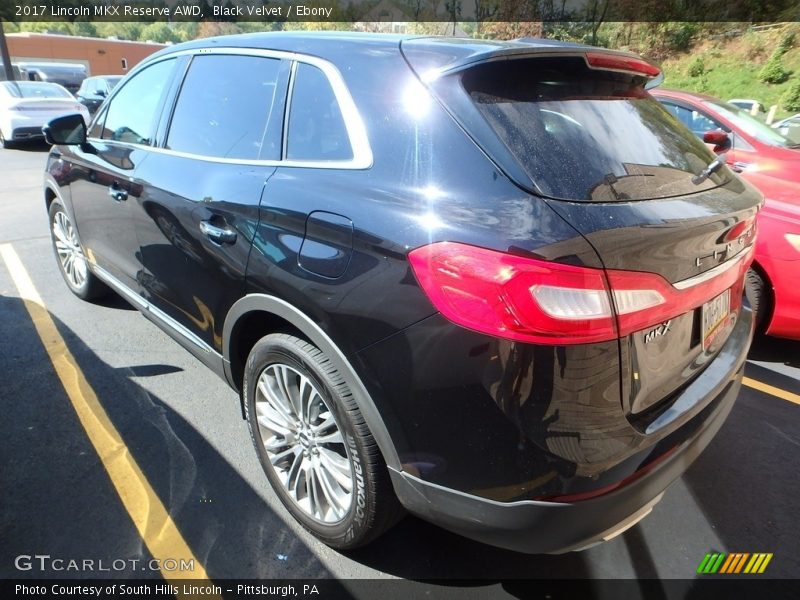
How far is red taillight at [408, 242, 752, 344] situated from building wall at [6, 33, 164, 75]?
137 ft

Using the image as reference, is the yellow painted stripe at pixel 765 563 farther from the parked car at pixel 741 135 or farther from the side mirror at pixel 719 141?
the parked car at pixel 741 135

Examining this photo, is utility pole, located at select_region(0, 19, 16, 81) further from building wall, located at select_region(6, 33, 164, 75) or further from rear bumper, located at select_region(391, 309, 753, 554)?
rear bumper, located at select_region(391, 309, 753, 554)

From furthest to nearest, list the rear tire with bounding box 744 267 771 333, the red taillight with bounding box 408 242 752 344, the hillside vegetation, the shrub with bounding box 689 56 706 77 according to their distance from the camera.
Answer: the shrub with bounding box 689 56 706 77, the hillside vegetation, the rear tire with bounding box 744 267 771 333, the red taillight with bounding box 408 242 752 344

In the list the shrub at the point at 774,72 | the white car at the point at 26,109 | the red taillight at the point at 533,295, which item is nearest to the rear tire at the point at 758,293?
the red taillight at the point at 533,295

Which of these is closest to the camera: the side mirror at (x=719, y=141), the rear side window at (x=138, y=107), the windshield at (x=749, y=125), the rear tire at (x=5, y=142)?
the rear side window at (x=138, y=107)

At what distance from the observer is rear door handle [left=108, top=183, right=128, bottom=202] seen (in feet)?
9.69

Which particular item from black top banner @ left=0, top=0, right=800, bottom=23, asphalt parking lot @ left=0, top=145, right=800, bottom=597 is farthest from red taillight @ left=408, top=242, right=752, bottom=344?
black top banner @ left=0, top=0, right=800, bottom=23

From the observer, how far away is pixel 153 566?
6.62ft

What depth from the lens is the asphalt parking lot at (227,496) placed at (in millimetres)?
2039

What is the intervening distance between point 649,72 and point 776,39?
35533 mm

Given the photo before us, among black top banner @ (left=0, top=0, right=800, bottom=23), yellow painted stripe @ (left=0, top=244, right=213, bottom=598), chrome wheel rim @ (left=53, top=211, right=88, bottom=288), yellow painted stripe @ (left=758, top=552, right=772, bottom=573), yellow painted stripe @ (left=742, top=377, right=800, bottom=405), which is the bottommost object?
yellow painted stripe @ (left=0, top=244, right=213, bottom=598)

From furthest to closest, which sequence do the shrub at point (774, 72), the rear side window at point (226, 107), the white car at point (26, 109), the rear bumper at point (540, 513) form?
the shrub at point (774, 72) → the white car at point (26, 109) → the rear side window at point (226, 107) → the rear bumper at point (540, 513)

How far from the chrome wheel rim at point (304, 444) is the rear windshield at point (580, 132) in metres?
1.10

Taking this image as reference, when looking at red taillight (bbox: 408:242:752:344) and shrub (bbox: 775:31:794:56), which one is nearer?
red taillight (bbox: 408:242:752:344)
